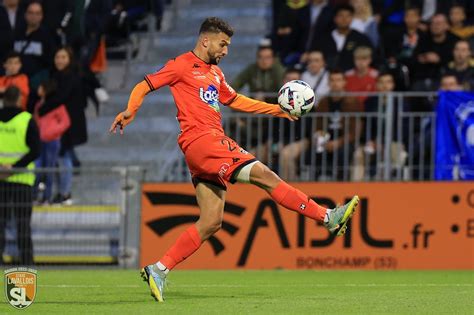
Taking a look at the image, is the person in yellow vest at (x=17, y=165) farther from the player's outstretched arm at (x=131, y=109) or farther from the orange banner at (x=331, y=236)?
the player's outstretched arm at (x=131, y=109)

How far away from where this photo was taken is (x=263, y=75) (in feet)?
63.1

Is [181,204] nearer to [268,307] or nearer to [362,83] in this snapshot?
[362,83]

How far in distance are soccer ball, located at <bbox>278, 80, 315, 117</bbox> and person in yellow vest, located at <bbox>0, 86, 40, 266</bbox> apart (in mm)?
6169

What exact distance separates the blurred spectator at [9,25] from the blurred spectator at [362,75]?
5738 mm

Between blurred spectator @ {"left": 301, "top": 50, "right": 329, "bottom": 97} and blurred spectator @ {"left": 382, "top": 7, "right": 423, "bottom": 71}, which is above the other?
blurred spectator @ {"left": 382, "top": 7, "right": 423, "bottom": 71}

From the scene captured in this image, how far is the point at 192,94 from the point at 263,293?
1983 millimetres

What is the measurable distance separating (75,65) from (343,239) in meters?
5.45

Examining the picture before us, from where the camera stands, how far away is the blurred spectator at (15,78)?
799 inches

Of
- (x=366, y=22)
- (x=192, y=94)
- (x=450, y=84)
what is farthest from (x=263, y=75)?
(x=192, y=94)

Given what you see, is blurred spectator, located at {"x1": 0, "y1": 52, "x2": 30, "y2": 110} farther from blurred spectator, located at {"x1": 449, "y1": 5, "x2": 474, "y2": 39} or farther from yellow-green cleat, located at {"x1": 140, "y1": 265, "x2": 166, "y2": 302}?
yellow-green cleat, located at {"x1": 140, "y1": 265, "x2": 166, "y2": 302}

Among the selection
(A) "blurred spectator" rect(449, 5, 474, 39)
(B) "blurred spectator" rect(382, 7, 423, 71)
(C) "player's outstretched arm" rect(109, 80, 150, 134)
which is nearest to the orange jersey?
(C) "player's outstretched arm" rect(109, 80, 150, 134)

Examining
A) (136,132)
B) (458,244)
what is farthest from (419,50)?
(136,132)

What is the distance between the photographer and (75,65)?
2097cm

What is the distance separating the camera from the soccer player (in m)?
12.3
